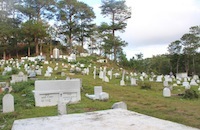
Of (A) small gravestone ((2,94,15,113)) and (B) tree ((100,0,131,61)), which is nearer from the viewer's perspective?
(A) small gravestone ((2,94,15,113))

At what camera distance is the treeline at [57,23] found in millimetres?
36625

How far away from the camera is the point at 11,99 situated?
7.56 metres

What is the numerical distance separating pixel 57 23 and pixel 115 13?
10879 millimetres

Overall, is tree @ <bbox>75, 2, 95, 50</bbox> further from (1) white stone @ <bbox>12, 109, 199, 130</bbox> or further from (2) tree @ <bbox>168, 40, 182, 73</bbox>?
(1) white stone @ <bbox>12, 109, 199, 130</bbox>

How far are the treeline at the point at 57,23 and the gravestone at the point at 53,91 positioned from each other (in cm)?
2706

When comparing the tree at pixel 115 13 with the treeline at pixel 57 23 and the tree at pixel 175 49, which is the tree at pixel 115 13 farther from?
the tree at pixel 175 49

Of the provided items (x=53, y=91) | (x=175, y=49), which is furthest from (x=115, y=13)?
(x=53, y=91)

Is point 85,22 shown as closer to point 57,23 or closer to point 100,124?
point 57,23

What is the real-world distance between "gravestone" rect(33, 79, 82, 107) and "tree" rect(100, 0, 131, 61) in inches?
1117

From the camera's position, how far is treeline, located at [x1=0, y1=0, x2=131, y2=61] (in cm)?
3662

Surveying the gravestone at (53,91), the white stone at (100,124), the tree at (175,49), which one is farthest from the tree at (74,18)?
the white stone at (100,124)

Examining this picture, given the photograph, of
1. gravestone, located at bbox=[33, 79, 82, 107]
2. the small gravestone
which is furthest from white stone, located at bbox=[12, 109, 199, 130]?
gravestone, located at bbox=[33, 79, 82, 107]

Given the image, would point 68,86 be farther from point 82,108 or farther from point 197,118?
point 197,118

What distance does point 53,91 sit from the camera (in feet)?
29.5
